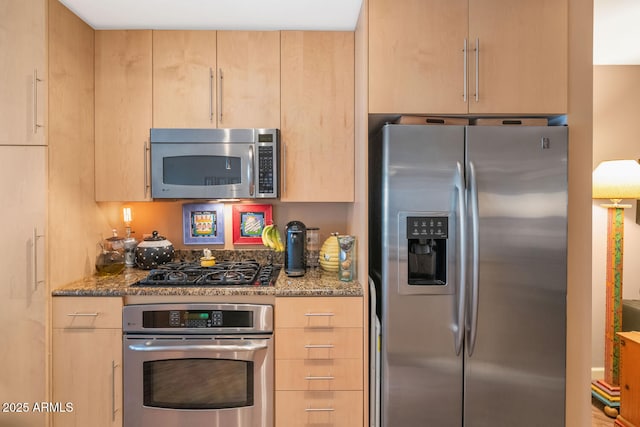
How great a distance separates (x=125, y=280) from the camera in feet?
6.41

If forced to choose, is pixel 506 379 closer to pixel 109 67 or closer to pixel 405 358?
pixel 405 358

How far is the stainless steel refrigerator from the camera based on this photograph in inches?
64.8

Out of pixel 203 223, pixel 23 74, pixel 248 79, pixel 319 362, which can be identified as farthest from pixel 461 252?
pixel 23 74

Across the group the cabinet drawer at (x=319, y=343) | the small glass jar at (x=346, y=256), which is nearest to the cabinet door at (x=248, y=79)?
the small glass jar at (x=346, y=256)

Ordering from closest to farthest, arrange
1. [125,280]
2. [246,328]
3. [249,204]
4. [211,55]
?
[246,328] → [125,280] → [211,55] → [249,204]

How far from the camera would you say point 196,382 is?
1763mm

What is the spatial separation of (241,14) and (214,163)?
82 cm

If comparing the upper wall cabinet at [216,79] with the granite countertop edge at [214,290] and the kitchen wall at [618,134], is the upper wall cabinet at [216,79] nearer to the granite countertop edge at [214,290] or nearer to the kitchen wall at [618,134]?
the granite countertop edge at [214,290]

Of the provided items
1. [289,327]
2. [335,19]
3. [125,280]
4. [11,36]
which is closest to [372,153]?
[335,19]

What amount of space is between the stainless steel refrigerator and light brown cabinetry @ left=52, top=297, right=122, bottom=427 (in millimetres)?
1318

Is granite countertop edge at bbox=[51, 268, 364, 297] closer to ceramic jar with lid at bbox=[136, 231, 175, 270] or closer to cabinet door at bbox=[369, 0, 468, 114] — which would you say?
ceramic jar with lid at bbox=[136, 231, 175, 270]

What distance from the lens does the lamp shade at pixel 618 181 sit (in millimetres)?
2268

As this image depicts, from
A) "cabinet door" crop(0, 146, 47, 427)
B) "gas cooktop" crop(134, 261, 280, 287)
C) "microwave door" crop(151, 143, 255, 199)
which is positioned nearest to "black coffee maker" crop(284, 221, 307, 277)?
"gas cooktop" crop(134, 261, 280, 287)

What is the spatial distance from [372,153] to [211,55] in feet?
3.59
